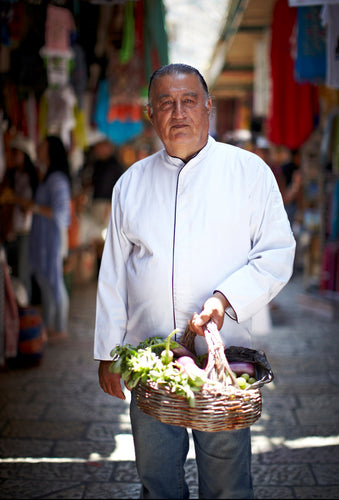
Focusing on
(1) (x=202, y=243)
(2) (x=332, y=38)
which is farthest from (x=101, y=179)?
(1) (x=202, y=243)

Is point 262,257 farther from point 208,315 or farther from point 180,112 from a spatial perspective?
point 180,112

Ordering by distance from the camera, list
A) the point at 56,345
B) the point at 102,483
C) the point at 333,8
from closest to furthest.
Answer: the point at 102,483, the point at 333,8, the point at 56,345

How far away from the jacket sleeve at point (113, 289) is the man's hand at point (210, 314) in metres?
0.41

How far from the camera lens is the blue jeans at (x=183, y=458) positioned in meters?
2.06

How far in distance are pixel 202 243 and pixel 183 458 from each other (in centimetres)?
91

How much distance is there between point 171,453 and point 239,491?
297 mm

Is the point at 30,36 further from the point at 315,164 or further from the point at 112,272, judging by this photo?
the point at 315,164

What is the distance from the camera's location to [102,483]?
3059 millimetres

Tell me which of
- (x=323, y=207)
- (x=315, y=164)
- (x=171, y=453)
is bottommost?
(x=171, y=453)

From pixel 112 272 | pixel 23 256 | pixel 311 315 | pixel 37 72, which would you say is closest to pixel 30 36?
pixel 37 72

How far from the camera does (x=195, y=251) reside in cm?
212

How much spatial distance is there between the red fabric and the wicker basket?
5072 millimetres

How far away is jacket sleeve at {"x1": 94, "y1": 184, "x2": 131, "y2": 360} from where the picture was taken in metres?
2.26

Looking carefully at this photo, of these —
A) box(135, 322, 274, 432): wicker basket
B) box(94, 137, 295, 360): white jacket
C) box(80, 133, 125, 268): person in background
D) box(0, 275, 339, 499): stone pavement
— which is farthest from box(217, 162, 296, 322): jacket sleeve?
box(80, 133, 125, 268): person in background
